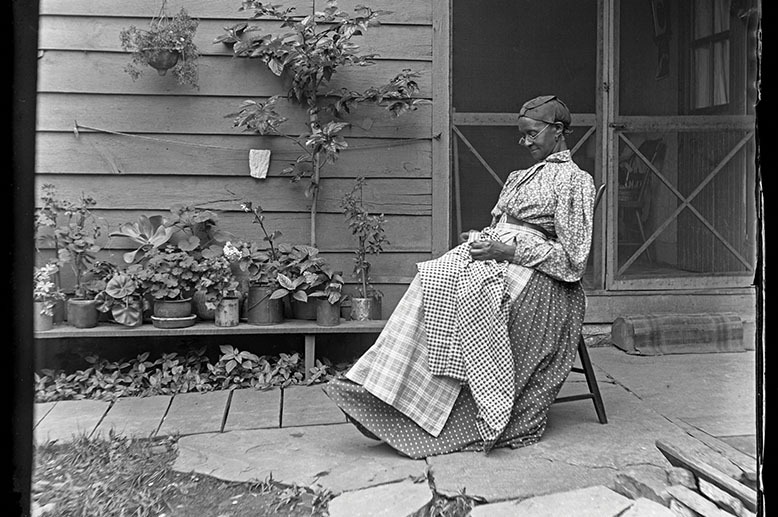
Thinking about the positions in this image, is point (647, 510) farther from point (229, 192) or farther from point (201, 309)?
point (229, 192)

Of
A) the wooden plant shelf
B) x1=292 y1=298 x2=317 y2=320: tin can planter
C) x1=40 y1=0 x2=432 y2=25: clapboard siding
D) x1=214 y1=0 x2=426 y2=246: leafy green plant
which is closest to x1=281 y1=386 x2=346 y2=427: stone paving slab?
the wooden plant shelf

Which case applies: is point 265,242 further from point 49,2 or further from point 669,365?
point 669,365

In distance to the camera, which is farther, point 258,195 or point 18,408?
point 258,195

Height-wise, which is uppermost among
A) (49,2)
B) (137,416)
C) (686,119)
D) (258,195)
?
(49,2)

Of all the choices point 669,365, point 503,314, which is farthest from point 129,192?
point 669,365

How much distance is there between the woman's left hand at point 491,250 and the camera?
2.59 meters

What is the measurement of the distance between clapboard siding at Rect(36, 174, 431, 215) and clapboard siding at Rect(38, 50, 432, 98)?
46 cm

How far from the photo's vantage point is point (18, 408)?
2.22 feet

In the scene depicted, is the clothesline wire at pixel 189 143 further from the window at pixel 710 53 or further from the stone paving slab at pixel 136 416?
the window at pixel 710 53

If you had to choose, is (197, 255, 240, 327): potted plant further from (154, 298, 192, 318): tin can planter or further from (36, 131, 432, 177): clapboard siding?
(36, 131, 432, 177): clapboard siding

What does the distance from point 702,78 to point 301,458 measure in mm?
3937

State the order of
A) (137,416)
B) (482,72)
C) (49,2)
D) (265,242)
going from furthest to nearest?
(482,72) < (265,242) < (49,2) < (137,416)

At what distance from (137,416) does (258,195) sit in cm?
132

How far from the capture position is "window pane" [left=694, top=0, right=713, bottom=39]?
4.83 metres
